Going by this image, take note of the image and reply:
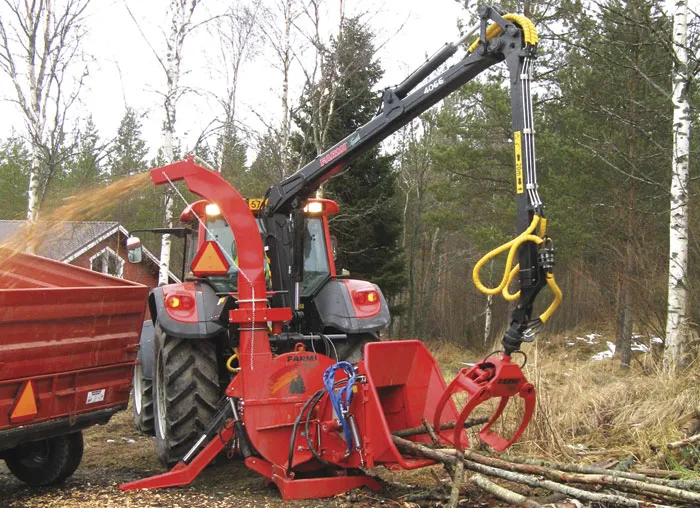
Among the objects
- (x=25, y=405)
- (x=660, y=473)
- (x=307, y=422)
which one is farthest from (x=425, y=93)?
(x=25, y=405)

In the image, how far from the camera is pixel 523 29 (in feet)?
13.7

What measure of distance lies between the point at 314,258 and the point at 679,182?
4.67m

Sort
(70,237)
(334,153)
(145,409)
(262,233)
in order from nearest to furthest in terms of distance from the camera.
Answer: (334,153)
(262,233)
(145,409)
(70,237)

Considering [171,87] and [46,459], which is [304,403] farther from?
[171,87]

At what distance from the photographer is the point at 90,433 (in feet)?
24.1

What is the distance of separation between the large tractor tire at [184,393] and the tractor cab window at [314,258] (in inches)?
46.7

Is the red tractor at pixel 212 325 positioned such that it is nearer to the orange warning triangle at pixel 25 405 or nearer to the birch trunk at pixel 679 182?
the orange warning triangle at pixel 25 405

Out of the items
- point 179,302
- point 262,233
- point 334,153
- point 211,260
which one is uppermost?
point 334,153

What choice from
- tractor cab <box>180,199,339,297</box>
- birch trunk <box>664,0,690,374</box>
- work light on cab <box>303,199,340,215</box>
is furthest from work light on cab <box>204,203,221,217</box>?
birch trunk <box>664,0,690,374</box>

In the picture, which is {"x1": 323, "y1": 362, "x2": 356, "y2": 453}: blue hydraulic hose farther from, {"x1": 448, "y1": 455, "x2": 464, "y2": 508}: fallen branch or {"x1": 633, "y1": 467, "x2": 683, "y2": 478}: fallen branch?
{"x1": 633, "y1": 467, "x2": 683, "y2": 478}: fallen branch

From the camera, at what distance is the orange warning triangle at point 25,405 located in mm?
4301

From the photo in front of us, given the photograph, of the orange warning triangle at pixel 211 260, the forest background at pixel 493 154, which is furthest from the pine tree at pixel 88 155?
the orange warning triangle at pixel 211 260

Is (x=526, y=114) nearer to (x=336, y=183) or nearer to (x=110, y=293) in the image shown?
(x=110, y=293)

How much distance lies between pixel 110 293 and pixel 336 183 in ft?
39.8
